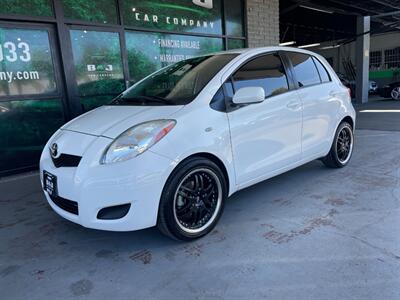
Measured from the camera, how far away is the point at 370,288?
2.08 m

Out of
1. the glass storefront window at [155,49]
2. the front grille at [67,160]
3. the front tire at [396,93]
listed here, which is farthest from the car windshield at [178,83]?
the front tire at [396,93]

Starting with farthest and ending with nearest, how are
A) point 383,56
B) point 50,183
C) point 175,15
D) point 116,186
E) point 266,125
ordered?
1. point 383,56
2. point 175,15
3. point 266,125
4. point 50,183
5. point 116,186

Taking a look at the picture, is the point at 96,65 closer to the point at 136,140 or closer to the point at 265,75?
the point at 265,75

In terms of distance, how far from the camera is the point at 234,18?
824 centimetres

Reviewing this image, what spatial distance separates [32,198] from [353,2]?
481 inches

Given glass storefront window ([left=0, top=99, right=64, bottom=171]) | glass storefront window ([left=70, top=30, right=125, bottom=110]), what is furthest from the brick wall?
glass storefront window ([left=0, top=99, right=64, bottom=171])

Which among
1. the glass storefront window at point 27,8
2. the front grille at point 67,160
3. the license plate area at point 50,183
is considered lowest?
the license plate area at point 50,183

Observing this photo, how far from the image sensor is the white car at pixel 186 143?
7.93ft

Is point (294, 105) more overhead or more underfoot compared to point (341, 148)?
more overhead

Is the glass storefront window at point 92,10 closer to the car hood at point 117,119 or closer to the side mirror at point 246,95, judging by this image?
the car hood at point 117,119

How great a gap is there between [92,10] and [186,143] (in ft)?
14.2

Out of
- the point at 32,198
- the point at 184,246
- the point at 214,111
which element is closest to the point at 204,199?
the point at 184,246

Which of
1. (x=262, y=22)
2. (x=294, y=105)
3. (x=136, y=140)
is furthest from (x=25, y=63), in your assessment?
(x=262, y=22)

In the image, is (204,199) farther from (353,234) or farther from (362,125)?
(362,125)
